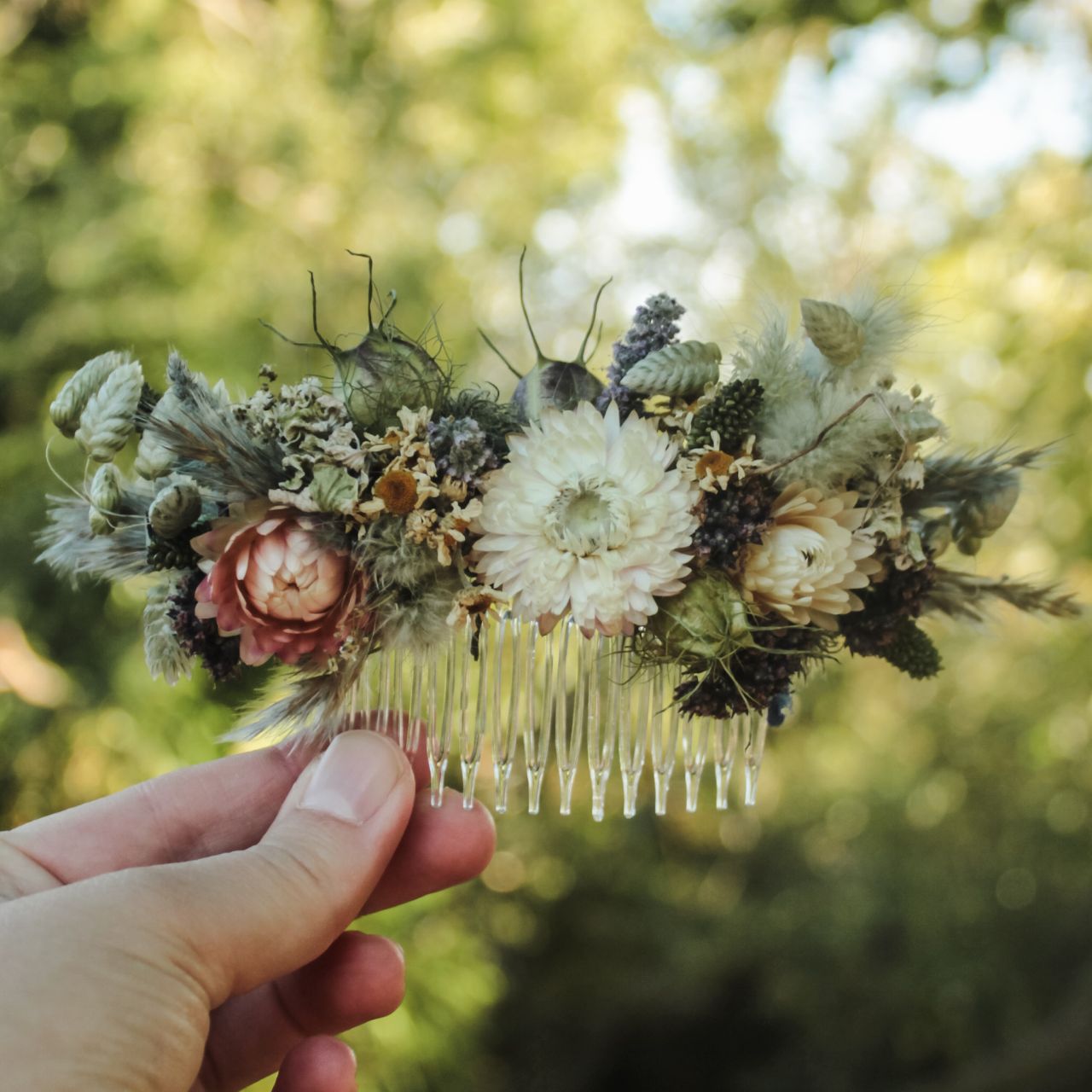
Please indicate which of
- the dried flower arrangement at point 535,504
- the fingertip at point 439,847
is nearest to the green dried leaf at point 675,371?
the dried flower arrangement at point 535,504

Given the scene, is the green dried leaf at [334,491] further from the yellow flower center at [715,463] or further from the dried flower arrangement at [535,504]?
the yellow flower center at [715,463]

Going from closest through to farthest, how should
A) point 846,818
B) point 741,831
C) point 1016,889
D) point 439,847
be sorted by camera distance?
point 439,847 < point 1016,889 < point 846,818 < point 741,831

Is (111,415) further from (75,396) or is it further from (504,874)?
(504,874)

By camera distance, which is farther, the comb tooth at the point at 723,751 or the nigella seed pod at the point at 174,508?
the comb tooth at the point at 723,751

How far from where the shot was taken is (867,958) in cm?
304

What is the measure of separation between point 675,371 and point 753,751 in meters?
0.40

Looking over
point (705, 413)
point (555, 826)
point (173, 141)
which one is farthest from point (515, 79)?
point (705, 413)

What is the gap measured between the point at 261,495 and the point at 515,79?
305 cm

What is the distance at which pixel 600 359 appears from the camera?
6.62 ft

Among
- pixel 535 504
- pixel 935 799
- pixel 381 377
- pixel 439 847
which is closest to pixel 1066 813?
pixel 935 799

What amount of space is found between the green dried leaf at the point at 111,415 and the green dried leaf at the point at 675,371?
0.44 m

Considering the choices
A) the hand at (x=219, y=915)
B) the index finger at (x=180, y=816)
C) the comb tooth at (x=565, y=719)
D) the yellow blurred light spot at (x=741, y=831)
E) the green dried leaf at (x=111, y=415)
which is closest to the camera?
the hand at (x=219, y=915)

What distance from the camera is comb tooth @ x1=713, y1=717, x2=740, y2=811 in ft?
3.33

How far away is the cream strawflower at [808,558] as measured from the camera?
0.89m
